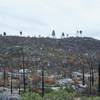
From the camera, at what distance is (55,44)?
13725 cm

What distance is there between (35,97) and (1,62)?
75.4m

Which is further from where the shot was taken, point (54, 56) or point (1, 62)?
point (54, 56)

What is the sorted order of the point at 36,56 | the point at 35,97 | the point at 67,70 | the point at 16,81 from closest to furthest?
1. the point at 35,97
2. the point at 16,81
3. the point at 67,70
4. the point at 36,56

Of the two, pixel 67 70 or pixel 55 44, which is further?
pixel 55 44

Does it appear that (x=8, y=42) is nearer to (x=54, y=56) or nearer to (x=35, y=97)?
(x=54, y=56)

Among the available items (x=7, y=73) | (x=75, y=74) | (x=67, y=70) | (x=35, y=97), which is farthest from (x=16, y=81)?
(x=35, y=97)

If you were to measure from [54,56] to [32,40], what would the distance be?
17.8m

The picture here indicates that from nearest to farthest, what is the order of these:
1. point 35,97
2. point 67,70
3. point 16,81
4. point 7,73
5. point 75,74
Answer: point 35,97
point 16,81
point 7,73
point 75,74
point 67,70

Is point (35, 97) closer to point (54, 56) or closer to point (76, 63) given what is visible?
point (76, 63)

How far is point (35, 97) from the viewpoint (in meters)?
34.8

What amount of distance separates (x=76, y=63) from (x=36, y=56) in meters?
12.4

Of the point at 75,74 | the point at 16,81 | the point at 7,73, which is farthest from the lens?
the point at 75,74

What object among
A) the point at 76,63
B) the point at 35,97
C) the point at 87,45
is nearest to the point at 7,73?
the point at 76,63

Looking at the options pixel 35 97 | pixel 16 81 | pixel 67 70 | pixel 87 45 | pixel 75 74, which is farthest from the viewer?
pixel 87 45
